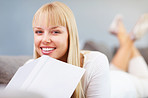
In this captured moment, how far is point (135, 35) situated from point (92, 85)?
1160mm

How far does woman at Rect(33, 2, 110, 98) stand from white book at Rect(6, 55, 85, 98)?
0.06 m

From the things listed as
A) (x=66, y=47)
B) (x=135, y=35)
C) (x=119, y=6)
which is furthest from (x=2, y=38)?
(x=119, y=6)

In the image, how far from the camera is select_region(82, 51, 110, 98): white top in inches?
21.5

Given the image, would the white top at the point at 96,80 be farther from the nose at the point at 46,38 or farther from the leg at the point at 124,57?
the leg at the point at 124,57

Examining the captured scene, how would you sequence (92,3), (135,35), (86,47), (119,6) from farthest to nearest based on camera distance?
(119,6)
(92,3)
(135,35)
(86,47)

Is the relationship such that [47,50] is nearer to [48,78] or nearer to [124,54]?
[48,78]

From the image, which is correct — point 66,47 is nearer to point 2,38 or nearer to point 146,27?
point 2,38

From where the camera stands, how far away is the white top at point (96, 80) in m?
0.54

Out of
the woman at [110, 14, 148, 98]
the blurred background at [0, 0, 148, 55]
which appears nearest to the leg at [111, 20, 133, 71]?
the woman at [110, 14, 148, 98]

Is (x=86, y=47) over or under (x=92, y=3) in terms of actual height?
under

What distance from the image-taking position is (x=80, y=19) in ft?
5.16

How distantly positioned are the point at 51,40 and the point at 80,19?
111cm

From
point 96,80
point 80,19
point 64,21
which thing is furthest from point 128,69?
point 64,21

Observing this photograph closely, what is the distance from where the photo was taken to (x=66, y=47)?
0.52 m
